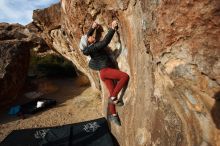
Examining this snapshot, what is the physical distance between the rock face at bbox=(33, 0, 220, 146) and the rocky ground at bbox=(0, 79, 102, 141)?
411 cm

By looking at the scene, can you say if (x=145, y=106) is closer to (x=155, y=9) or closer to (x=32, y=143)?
(x=155, y=9)

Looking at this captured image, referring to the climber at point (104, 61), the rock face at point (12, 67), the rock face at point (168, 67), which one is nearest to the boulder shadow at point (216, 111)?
the rock face at point (168, 67)

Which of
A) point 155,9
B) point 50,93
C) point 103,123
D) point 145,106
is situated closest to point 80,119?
point 103,123

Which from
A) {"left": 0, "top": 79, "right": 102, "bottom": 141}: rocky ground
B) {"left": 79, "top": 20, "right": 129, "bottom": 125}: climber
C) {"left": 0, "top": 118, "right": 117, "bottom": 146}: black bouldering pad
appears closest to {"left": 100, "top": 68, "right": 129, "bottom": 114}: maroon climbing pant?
{"left": 79, "top": 20, "right": 129, "bottom": 125}: climber

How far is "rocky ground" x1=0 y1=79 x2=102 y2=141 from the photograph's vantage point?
11.2 meters

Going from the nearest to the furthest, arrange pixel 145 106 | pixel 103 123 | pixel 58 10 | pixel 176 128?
pixel 176 128
pixel 145 106
pixel 103 123
pixel 58 10

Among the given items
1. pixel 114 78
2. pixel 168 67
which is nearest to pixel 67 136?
pixel 114 78

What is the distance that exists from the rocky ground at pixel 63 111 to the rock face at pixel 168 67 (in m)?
4.11

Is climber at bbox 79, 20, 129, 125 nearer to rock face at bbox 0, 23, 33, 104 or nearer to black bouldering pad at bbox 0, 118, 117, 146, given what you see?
black bouldering pad at bbox 0, 118, 117, 146

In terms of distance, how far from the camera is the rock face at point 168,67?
4008 millimetres

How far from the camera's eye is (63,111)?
40.2 feet

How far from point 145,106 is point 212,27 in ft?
9.05

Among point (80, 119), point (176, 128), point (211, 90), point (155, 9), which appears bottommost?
point (80, 119)

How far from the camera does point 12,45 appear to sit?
563 inches
